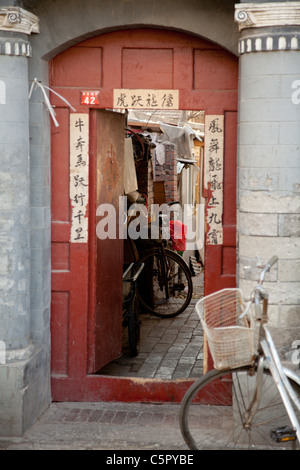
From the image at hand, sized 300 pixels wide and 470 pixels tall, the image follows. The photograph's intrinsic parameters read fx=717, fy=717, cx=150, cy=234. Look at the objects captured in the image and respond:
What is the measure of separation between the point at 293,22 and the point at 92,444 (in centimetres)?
394

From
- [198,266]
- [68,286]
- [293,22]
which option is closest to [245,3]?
[293,22]

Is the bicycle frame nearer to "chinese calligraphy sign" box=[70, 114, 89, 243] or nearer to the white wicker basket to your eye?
the white wicker basket

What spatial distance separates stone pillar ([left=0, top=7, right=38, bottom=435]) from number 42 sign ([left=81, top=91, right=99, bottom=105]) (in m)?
0.65

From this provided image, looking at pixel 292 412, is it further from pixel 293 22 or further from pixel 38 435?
pixel 293 22

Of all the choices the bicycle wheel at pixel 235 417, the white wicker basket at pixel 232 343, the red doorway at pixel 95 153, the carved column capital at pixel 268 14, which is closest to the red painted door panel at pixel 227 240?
the red doorway at pixel 95 153

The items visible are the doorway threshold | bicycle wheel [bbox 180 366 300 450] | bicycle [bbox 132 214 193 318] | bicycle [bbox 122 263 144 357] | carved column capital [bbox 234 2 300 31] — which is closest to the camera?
bicycle wheel [bbox 180 366 300 450]

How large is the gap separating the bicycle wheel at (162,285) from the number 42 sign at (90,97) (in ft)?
14.2

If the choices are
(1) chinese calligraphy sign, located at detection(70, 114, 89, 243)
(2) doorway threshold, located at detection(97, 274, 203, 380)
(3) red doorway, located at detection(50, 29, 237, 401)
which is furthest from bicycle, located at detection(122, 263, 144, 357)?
(1) chinese calligraphy sign, located at detection(70, 114, 89, 243)

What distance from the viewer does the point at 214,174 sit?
6832mm

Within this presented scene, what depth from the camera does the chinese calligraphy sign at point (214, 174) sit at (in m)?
6.79

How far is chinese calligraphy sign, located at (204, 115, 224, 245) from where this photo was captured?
679 centimetres

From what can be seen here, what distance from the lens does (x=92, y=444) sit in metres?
6.22

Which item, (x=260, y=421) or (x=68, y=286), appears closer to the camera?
(x=260, y=421)

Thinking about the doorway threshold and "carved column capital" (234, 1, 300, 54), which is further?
Answer: the doorway threshold
